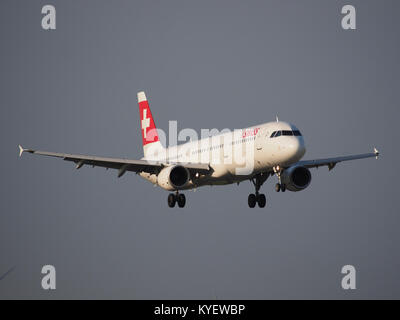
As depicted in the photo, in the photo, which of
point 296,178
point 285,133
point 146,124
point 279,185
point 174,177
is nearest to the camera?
point 285,133

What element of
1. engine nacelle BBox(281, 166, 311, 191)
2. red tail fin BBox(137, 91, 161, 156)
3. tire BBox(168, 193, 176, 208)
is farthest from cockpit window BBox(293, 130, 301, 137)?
red tail fin BBox(137, 91, 161, 156)

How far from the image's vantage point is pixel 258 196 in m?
76.6

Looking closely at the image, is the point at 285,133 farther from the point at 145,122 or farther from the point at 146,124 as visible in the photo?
the point at 145,122

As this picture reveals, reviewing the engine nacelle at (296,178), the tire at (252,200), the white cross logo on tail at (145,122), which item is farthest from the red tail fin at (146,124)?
the engine nacelle at (296,178)

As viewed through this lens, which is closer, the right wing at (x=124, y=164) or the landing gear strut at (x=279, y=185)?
the landing gear strut at (x=279, y=185)

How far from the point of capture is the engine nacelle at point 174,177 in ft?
246

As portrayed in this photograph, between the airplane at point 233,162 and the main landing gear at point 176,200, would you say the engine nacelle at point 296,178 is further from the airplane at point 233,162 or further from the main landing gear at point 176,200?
the main landing gear at point 176,200

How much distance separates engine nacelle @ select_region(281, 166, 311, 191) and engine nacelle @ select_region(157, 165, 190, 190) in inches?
288

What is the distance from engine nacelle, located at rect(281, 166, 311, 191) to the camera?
74.3m

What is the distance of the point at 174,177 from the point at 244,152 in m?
6.75

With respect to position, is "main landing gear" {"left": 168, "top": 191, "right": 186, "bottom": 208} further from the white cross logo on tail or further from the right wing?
the white cross logo on tail

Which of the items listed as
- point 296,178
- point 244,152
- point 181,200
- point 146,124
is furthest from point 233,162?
point 146,124
